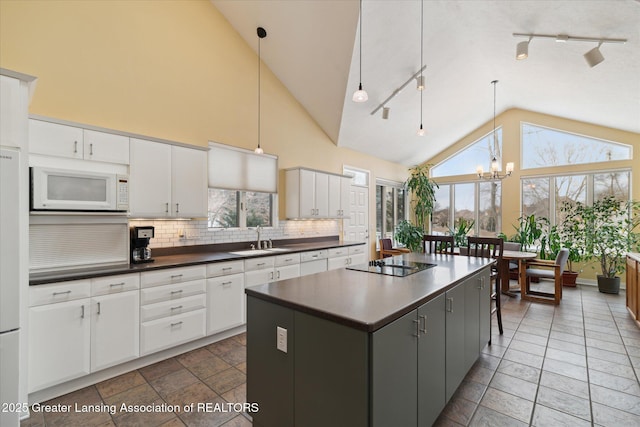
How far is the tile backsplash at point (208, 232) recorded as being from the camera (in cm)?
350

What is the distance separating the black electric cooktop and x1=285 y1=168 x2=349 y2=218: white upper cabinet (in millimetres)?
2208

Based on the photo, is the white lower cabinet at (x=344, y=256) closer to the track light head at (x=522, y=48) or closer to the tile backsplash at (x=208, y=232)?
the tile backsplash at (x=208, y=232)

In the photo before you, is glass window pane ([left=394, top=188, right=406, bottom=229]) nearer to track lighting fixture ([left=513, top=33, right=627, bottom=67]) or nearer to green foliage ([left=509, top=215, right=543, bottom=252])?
green foliage ([left=509, top=215, right=543, bottom=252])

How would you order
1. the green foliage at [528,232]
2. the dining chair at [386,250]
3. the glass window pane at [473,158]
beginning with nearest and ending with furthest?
the green foliage at [528,232] < the dining chair at [386,250] < the glass window pane at [473,158]

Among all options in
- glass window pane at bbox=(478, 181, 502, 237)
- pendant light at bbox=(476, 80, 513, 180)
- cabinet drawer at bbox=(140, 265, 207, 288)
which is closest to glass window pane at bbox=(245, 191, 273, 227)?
cabinet drawer at bbox=(140, 265, 207, 288)

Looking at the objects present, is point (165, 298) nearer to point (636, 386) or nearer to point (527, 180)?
point (636, 386)

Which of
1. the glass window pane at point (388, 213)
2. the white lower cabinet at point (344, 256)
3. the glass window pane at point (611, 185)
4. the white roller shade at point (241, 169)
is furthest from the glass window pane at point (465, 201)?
the white roller shade at point (241, 169)

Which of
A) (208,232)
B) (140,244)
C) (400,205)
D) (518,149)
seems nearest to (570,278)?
(518,149)

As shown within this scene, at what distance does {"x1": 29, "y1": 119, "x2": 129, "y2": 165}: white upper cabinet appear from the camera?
2416 millimetres

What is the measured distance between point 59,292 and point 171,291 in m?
0.86

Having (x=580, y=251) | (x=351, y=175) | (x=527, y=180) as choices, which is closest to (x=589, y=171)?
(x=527, y=180)

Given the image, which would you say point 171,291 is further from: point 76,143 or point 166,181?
point 76,143

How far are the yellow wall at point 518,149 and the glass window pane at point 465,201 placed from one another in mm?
260

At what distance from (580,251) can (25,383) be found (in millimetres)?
8362
